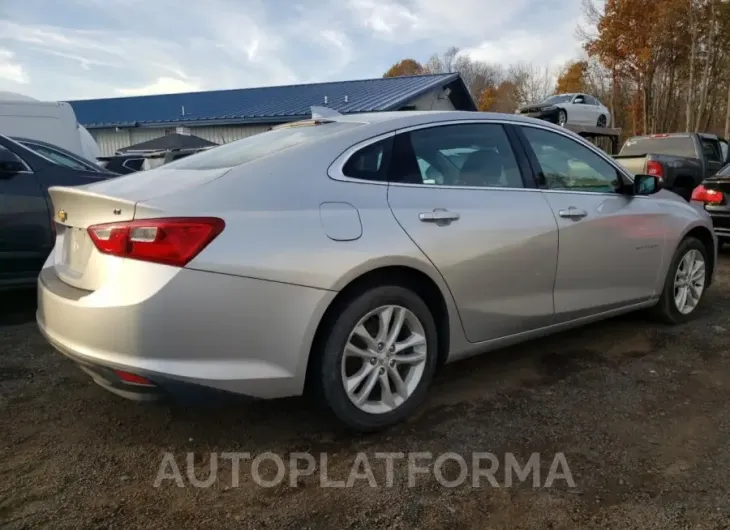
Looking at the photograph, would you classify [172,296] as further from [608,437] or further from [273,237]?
[608,437]

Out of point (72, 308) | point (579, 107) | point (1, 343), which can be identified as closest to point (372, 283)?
point (72, 308)

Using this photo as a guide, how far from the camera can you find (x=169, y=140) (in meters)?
17.6

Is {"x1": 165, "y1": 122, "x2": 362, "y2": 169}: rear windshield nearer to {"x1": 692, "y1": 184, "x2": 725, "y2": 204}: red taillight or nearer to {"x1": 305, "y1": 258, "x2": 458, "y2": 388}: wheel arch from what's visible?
{"x1": 305, "y1": 258, "x2": 458, "y2": 388}: wheel arch

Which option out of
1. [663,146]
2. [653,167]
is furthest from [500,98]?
[653,167]

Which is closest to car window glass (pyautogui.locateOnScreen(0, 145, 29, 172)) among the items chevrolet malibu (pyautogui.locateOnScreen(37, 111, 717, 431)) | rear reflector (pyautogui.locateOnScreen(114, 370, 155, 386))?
chevrolet malibu (pyautogui.locateOnScreen(37, 111, 717, 431))

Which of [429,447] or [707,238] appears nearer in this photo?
[429,447]

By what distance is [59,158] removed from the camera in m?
5.51

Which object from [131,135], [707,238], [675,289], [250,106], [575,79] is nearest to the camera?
[675,289]

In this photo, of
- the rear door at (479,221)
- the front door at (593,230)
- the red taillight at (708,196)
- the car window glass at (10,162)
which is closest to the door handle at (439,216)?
the rear door at (479,221)

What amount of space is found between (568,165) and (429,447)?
2.08 metres

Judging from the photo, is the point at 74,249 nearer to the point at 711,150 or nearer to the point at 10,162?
the point at 10,162

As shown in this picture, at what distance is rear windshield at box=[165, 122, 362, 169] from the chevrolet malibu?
2 centimetres

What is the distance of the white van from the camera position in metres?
10.9

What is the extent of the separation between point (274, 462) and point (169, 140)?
16590 millimetres
